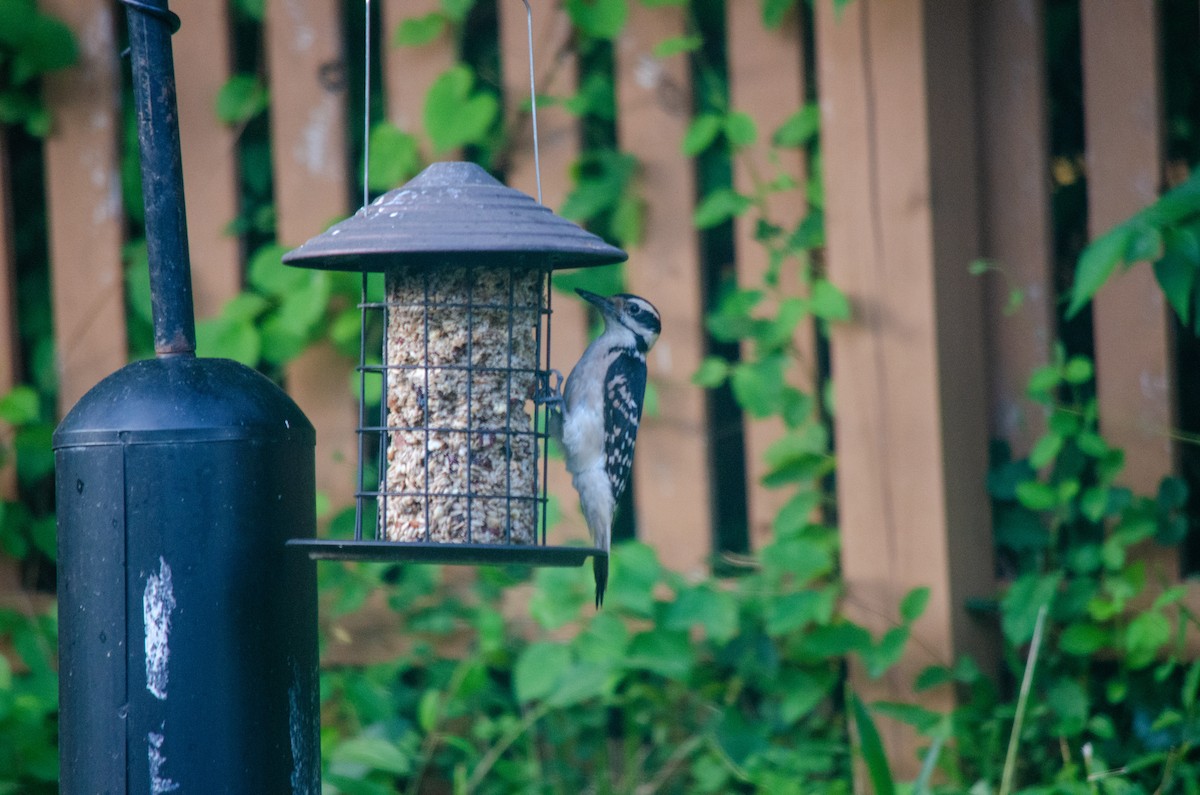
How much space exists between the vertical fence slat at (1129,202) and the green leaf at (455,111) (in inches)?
69.3

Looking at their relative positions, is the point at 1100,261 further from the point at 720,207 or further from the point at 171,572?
the point at 171,572

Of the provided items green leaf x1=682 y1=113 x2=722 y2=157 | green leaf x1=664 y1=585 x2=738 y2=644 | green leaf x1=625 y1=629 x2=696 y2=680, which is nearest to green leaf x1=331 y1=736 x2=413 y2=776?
green leaf x1=625 y1=629 x2=696 y2=680

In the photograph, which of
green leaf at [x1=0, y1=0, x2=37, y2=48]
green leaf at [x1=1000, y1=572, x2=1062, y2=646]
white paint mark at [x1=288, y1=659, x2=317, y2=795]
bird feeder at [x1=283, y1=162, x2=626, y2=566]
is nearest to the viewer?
white paint mark at [x1=288, y1=659, x2=317, y2=795]

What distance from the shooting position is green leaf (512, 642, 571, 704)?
3.84 metres

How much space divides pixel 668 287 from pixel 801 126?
2.02ft

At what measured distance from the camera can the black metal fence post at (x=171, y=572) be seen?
7.12ft

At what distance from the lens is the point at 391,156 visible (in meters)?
4.30

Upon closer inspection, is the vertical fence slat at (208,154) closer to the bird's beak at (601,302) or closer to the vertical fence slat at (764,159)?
the bird's beak at (601,302)

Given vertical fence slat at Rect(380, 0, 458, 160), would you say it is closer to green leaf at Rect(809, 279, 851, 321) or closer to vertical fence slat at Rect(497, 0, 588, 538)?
vertical fence slat at Rect(497, 0, 588, 538)

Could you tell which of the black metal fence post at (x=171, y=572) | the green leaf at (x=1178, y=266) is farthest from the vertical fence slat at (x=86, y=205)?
the green leaf at (x=1178, y=266)

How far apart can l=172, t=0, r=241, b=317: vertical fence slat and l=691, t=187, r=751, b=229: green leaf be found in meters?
1.54

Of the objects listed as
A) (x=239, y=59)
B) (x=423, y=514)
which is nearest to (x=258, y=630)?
(x=423, y=514)

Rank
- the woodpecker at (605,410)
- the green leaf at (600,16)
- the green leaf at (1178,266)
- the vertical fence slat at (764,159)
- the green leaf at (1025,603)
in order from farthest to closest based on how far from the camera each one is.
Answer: the green leaf at (600,16)
the vertical fence slat at (764,159)
the woodpecker at (605,410)
the green leaf at (1025,603)
the green leaf at (1178,266)

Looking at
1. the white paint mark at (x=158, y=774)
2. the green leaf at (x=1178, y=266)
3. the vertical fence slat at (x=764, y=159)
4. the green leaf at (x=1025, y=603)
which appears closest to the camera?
the white paint mark at (x=158, y=774)
